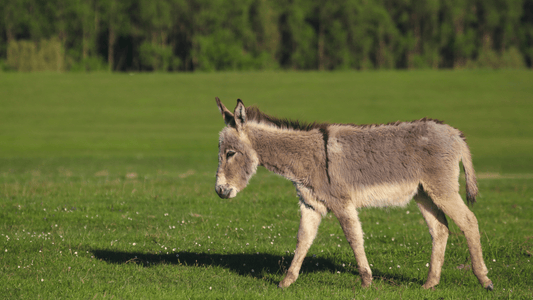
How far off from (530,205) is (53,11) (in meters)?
67.4

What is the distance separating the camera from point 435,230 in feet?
24.8

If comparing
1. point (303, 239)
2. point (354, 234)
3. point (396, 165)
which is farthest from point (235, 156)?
point (396, 165)

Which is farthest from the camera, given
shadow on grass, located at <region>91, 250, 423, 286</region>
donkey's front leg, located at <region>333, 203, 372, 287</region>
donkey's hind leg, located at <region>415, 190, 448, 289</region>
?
shadow on grass, located at <region>91, 250, 423, 286</region>

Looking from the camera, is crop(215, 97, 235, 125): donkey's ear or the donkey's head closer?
crop(215, 97, 235, 125): donkey's ear

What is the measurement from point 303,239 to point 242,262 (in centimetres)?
163

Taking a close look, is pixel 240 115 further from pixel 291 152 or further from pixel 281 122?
pixel 291 152

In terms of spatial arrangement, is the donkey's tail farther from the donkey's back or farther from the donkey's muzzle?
the donkey's muzzle

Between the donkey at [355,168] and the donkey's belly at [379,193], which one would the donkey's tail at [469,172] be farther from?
the donkey's belly at [379,193]

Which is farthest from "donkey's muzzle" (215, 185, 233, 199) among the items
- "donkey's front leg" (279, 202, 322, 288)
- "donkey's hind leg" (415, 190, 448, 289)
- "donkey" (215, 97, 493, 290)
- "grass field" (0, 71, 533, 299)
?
"donkey's hind leg" (415, 190, 448, 289)

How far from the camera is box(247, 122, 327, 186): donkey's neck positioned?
7145mm

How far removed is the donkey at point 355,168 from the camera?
23.1ft

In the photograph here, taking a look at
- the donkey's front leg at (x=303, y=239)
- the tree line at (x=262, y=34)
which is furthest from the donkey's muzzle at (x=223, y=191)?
the tree line at (x=262, y=34)

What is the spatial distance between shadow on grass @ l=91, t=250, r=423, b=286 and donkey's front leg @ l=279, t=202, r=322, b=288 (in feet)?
1.81

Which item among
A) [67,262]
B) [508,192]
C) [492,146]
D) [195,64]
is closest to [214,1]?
[195,64]
